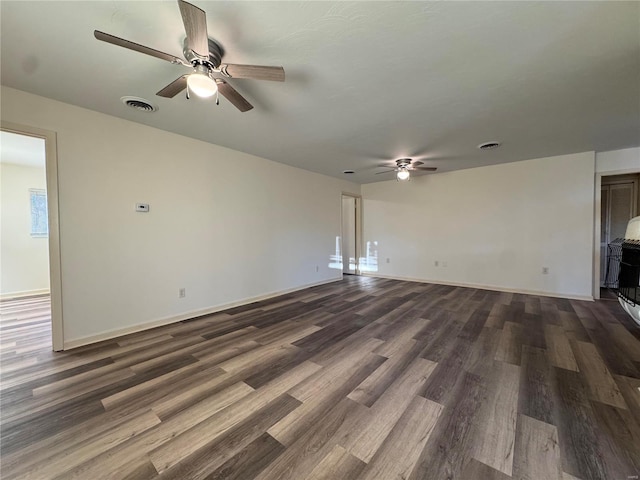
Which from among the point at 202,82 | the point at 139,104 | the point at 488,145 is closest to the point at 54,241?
the point at 139,104

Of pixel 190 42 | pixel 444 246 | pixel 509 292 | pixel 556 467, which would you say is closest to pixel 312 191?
pixel 444 246

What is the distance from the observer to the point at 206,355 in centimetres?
240

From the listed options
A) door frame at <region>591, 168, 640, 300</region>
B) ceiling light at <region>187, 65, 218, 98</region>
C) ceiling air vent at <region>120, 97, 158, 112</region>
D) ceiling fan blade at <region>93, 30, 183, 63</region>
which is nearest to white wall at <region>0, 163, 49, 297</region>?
ceiling air vent at <region>120, 97, 158, 112</region>

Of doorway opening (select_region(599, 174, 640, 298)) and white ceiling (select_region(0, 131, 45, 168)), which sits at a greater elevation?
white ceiling (select_region(0, 131, 45, 168))

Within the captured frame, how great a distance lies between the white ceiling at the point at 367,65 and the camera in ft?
4.91

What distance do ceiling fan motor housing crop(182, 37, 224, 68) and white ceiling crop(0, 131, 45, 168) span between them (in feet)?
9.86

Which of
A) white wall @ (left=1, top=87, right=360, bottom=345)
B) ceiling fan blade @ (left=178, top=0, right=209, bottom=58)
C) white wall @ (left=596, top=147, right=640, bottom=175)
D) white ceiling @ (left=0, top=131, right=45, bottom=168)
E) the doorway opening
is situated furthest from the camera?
the doorway opening

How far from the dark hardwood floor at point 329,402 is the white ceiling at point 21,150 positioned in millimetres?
2616

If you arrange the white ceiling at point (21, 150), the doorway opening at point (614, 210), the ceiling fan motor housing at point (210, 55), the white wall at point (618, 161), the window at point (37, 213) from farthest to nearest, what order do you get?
1. the doorway opening at point (614, 210)
2. the window at point (37, 213)
3. the white wall at point (618, 161)
4. the white ceiling at point (21, 150)
5. the ceiling fan motor housing at point (210, 55)

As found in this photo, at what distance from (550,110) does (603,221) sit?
4.61 metres

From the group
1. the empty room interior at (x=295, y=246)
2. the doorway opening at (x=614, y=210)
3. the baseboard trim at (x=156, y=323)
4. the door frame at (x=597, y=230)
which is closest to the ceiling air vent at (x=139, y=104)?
the empty room interior at (x=295, y=246)

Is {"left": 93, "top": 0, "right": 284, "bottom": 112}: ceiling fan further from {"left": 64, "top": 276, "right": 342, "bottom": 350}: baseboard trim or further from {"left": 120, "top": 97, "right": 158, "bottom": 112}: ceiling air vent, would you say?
{"left": 64, "top": 276, "right": 342, "bottom": 350}: baseboard trim

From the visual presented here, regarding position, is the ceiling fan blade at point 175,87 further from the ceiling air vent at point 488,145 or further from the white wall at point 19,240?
the white wall at point 19,240

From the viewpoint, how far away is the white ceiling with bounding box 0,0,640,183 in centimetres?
150
